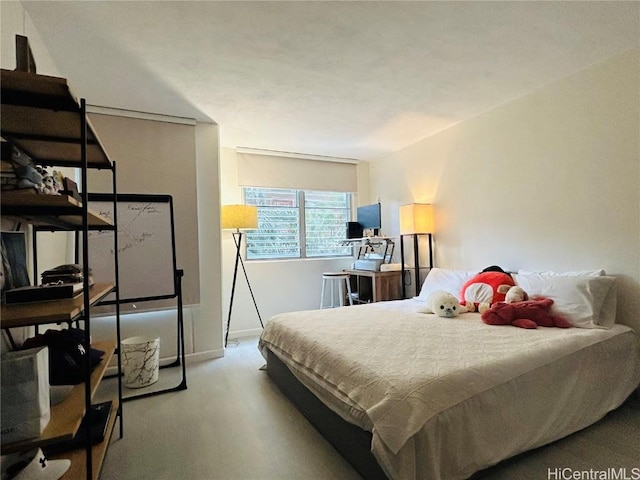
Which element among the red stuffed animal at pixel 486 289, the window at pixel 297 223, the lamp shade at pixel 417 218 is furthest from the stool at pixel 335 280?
the red stuffed animal at pixel 486 289

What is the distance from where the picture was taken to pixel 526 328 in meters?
2.25

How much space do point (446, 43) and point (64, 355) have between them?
2.72m

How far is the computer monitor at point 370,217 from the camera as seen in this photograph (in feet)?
15.2

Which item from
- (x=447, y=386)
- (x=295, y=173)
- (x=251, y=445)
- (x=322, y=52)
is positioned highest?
(x=322, y=52)

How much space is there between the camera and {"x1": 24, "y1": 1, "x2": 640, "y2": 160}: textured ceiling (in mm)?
1794

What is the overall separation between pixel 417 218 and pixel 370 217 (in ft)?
3.37

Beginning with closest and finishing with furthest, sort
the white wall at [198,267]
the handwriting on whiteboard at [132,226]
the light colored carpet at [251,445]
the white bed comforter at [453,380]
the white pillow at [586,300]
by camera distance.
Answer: the white bed comforter at [453,380] → the light colored carpet at [251,445] → the white pillow at [586,300] → the handwriting on whiteboard at [132,226] → the white wall at [198,267]

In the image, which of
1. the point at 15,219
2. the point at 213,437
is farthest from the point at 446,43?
the point at 213,437

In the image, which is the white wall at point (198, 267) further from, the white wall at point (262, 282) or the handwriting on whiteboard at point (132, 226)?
the white wall at point (262, 282)

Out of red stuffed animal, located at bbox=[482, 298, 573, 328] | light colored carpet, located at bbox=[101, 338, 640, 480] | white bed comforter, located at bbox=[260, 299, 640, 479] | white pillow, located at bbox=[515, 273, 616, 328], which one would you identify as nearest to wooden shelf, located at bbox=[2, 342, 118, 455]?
light colored carpet, located at bbox=[101, 338, 640, 480]

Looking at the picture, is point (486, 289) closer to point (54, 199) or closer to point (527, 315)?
point (527, 315)

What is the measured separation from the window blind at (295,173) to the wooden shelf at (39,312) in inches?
126

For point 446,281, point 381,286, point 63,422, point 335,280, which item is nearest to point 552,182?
point 446,281

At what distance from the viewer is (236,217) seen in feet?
12.2
